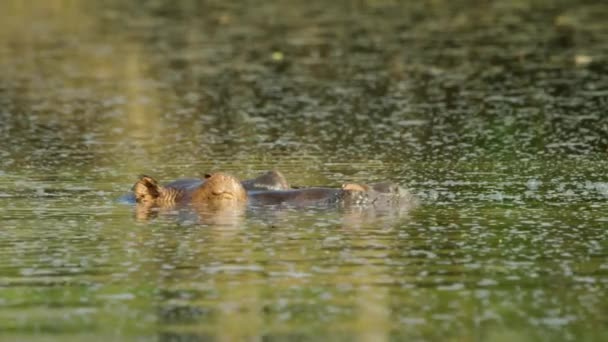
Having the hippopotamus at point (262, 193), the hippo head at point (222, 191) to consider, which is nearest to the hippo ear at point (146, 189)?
the hippopotamus at point (262, 193)

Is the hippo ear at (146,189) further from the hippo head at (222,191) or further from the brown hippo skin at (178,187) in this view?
the hippo head at (222,191)

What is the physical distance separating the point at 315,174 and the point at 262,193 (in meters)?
1.92

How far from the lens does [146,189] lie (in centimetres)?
1504

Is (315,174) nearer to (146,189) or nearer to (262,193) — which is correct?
(262,193)

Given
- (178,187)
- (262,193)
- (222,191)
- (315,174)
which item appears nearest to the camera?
(222,191)

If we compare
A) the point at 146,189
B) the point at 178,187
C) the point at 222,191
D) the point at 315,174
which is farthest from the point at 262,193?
the point at 315,174

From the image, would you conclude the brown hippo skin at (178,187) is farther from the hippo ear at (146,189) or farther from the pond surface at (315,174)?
the pond surface at (315,174)

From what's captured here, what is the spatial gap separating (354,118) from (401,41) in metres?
11.5

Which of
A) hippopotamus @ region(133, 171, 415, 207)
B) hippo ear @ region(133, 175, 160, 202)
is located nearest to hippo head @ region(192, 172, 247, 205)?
hippopotamus @ region(133, 171, 415, 207)

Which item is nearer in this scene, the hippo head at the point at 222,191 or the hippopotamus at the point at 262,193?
the hippopotamus at the point at 262,193

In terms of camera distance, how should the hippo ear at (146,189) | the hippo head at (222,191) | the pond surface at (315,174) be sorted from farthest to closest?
the hippo ear at (146,189), the hippo head at (222,191), the pond surface at (315,174)

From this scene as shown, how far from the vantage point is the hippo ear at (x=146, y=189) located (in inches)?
590

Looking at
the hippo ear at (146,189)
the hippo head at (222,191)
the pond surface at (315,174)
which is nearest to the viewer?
the pond surface at (315,174)

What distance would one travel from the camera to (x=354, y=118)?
22062mm
